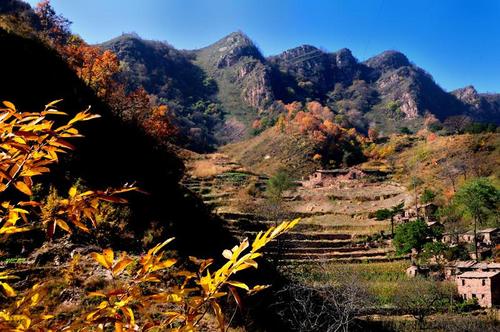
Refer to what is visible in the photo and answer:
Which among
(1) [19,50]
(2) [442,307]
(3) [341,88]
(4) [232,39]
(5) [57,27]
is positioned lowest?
(2) [442,307]

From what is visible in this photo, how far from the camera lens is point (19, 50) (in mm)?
11742

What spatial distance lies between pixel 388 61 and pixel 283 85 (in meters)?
60.8

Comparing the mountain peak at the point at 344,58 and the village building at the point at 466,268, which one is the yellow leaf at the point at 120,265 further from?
the mountain peak at the point at 344,58

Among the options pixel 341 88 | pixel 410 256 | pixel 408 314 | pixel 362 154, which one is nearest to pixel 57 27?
pixel 408 314

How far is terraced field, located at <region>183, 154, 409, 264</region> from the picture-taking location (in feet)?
98.8

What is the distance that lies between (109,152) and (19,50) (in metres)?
4.08

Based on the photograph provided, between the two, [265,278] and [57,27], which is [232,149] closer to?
[57,27]

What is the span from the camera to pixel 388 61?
15825cm

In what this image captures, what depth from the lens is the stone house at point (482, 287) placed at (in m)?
22.4

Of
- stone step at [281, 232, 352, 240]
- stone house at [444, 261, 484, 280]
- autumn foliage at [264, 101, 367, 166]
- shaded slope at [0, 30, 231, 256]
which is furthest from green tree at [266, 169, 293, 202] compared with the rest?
shaded slope at [0, 30, 231, 256]

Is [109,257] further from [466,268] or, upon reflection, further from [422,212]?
[422,212]

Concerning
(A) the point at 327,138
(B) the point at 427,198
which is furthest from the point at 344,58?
(B) the point at 427,198

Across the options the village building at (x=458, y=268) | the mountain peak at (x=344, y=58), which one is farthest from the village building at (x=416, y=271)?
the mountain peak at (x=344, y=58)

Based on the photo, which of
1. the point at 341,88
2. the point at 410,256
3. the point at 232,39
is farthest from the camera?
the point at 232,39
